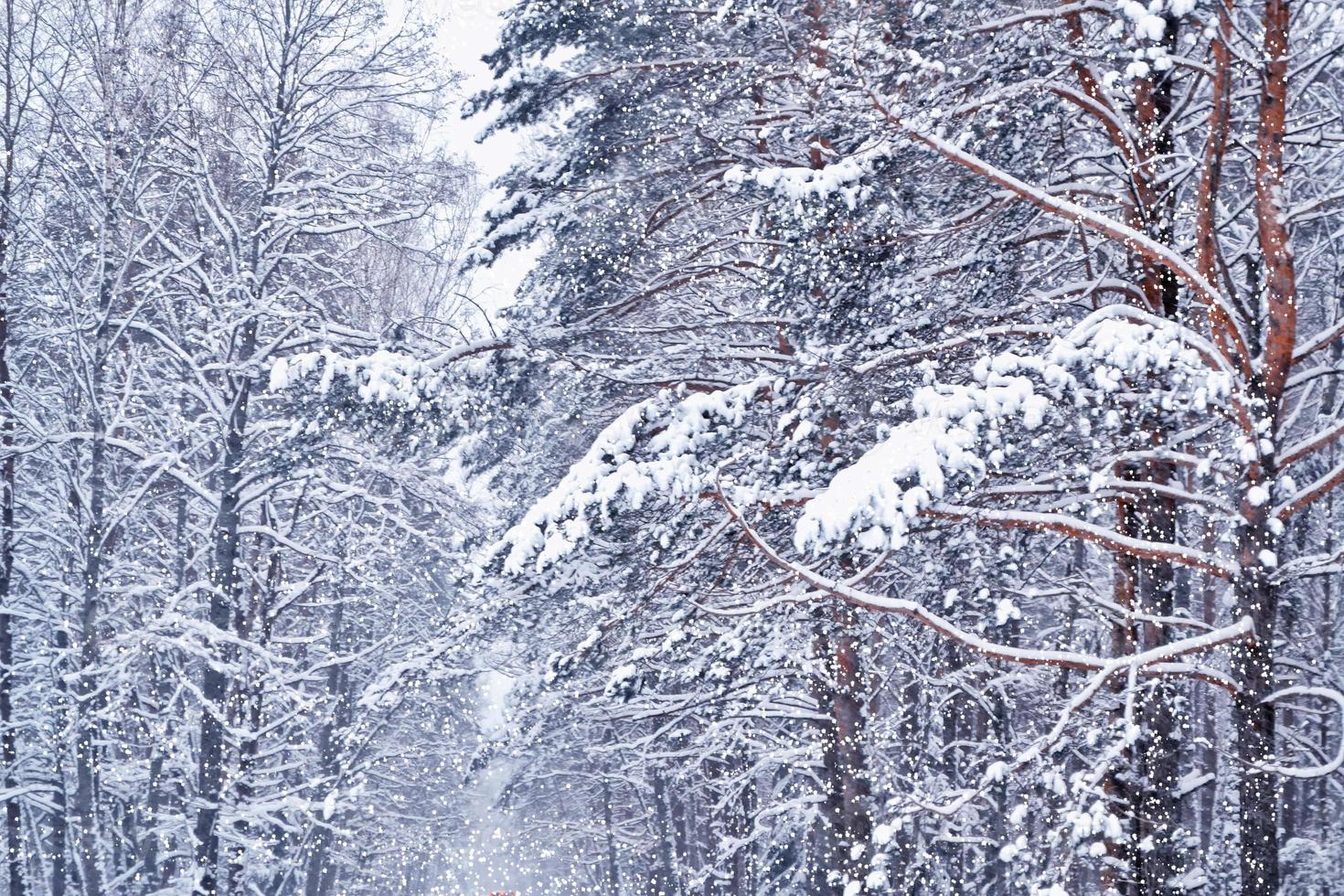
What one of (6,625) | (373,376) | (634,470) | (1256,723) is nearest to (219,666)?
(6,625)

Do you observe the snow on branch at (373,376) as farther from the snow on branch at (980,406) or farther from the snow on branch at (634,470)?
the snow on branch at (980,406)

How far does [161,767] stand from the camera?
13055 mm

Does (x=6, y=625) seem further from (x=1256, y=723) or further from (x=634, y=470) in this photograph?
(x=1256, y=723)

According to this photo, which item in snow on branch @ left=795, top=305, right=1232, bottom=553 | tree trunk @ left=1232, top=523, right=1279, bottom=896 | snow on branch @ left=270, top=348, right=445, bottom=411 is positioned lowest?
tree trunk @ left=1232, top=523, right=1279, bottom=896

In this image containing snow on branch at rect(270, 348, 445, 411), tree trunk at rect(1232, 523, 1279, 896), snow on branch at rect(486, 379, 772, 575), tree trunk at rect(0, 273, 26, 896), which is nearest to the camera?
tree trunk at rect(1232, 523, 1279, 896)

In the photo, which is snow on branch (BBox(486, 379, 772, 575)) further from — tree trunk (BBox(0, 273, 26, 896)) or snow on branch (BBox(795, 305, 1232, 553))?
tree trunk (BBox(0, 273, 26, 896))

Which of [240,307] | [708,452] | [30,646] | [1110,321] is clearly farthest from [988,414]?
[30,646]

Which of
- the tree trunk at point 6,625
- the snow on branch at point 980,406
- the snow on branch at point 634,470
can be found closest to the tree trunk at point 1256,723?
the snow on branch at point 980,406

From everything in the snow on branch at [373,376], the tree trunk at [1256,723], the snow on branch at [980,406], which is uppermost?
the snow on branch at [373,376]

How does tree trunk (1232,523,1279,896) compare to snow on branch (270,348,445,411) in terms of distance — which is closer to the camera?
tree trunk (1232,523,1279,896)

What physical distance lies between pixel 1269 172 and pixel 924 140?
1932 mm

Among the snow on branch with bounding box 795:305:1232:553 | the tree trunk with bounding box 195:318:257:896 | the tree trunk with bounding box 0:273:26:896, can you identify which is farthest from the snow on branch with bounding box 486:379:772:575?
the tree trunk with bounding box 0:273:26:896

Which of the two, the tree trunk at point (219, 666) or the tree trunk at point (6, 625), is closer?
the tree trunk at point (219, 666)

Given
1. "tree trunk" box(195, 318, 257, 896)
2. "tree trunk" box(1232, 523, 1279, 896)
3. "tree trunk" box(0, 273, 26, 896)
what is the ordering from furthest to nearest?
1. "tree trunk" box(0, 273, 26, 896)
2. "tree trunk" box(195, 318, 257, 896)
3. "tree trunk" box(1232, 523, 1279, 896)
